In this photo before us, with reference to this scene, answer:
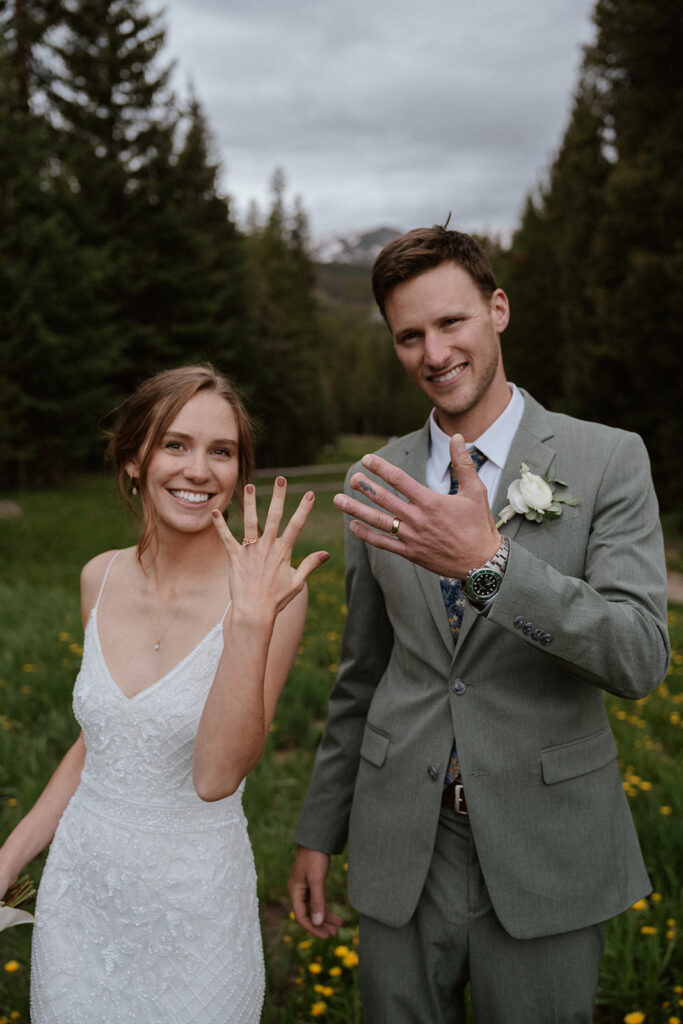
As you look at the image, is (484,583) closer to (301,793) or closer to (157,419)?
(157,419)

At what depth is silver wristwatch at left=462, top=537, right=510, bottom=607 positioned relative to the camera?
1588 mm

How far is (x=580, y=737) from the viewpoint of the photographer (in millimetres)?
1992

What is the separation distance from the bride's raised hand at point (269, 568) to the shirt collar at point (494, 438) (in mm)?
664

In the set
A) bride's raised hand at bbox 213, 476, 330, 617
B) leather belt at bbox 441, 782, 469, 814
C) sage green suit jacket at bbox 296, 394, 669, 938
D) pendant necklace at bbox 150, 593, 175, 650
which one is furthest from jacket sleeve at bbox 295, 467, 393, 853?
bride's raised hand at bbox 213, 476, 330, 617

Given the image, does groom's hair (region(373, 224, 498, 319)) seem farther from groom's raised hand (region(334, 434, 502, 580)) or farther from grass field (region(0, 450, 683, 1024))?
grass field (region(0, 450, 683, 1024))

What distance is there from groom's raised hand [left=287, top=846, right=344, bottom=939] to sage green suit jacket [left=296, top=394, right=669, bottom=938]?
0.22 m

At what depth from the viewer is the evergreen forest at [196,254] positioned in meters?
15.4

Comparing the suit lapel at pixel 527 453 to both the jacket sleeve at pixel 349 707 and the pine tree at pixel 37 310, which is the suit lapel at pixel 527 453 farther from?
the pine tree at pixel 37 310

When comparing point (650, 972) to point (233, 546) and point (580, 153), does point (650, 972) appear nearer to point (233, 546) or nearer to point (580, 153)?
point (233, 546)

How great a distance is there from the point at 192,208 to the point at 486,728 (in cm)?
2896

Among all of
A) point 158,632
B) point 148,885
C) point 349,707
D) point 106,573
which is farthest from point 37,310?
point 148,885

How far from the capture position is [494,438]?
2.19m

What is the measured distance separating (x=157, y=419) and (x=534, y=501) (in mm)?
1159

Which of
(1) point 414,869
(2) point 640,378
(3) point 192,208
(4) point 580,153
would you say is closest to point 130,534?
(2) point 640,378
